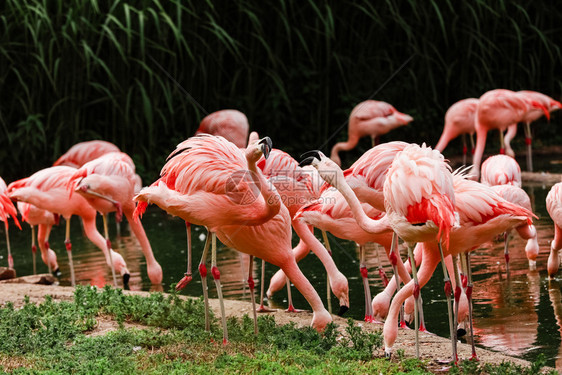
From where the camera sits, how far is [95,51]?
1077cm

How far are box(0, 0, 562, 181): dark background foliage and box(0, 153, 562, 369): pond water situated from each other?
1.68 m

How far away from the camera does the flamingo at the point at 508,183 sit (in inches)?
250

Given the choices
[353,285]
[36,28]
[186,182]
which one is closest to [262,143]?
[186,182]

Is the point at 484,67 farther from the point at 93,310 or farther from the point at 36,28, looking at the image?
the point at 93,310

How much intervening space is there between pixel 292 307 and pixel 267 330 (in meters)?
1.10

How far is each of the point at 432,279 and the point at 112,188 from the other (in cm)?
293

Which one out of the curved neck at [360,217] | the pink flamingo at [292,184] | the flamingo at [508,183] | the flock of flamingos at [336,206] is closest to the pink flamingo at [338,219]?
the flock of flamingos at [336,206]

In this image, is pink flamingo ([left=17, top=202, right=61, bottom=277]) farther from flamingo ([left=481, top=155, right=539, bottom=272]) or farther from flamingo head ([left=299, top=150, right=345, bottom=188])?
flamingo ([left=481, top=155, right=539, bottom=272])

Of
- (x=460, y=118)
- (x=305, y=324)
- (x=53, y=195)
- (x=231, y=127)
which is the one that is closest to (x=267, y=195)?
(x=305, y=324)

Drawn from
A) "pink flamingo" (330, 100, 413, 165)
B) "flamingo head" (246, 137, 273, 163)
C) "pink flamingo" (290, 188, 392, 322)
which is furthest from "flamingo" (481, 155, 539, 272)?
"pink flamingo" (330, 100, 413, 165)

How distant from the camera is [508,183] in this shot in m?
7.02

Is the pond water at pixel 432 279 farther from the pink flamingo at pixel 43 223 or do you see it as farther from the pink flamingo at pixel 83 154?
the pink flamingo at pixel 83 154

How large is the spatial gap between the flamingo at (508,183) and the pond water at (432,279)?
182mm

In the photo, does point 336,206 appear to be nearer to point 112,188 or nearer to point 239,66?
point 112,188
